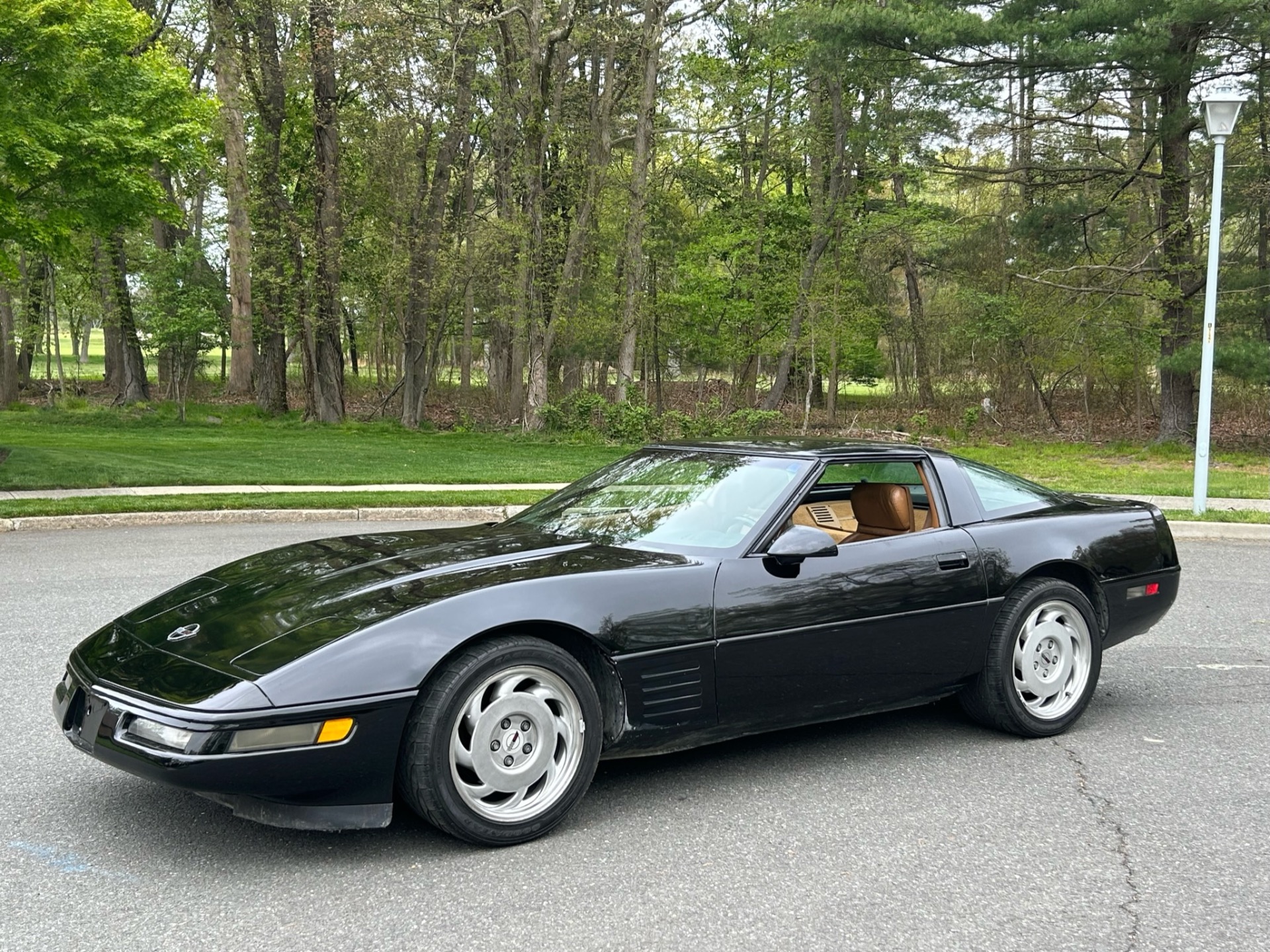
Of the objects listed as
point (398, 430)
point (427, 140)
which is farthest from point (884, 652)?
point (427, 140)

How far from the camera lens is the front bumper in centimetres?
307

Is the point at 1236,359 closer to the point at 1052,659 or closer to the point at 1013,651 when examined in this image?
the point at 1052,659

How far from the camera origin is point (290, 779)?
10.3 feet

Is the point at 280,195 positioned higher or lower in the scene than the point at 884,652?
higher

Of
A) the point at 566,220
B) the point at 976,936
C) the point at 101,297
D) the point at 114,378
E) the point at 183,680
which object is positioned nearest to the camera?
the point at 976,936

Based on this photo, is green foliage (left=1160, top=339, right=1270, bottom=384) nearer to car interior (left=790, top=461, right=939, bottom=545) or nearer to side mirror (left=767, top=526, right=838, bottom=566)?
car interior (left=790, top=461, right=939, bottom=545)

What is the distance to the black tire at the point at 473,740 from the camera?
331 cm

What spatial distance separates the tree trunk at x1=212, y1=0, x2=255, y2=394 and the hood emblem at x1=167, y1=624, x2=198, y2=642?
1013 inches

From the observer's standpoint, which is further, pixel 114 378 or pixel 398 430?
pixel 114 378

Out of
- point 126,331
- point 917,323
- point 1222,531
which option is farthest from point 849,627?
point 917,323

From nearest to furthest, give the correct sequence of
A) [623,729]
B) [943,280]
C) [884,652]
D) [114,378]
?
[623,729] → [884,652] → [943,280] → [114,378]

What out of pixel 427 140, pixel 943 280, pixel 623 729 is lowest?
pixel 623 729

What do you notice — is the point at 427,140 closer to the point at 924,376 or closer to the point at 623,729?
the point at 924,376

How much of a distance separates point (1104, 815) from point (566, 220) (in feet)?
77.3
